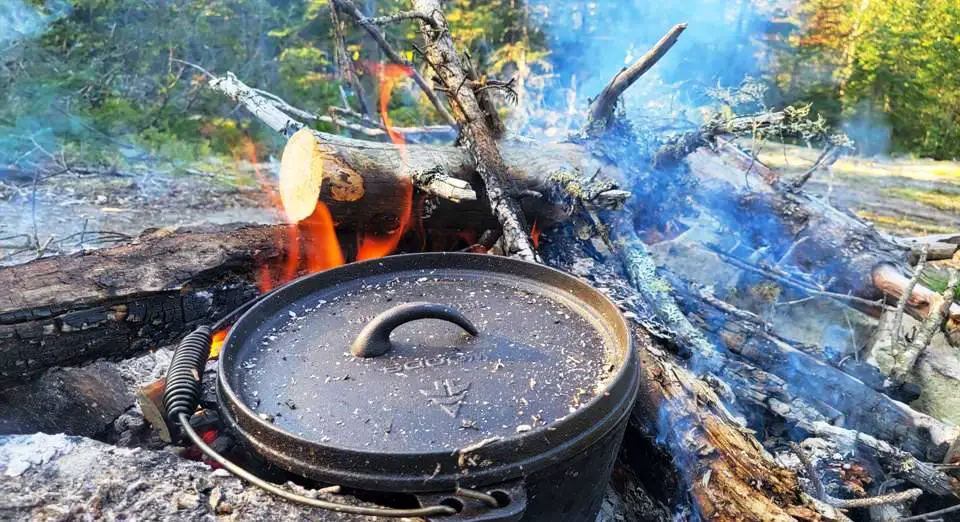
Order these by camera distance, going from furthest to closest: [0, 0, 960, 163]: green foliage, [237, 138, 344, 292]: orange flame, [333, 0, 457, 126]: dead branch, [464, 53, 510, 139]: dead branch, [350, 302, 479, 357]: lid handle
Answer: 1. [0, 0, 960, 163]: green foliage
2. [464, 53, 510, 139]: dead branch
3. [333, 0, 457, 126]: dead branch
4. [237, 138, 344, 292]: orange flame
5. [350, 302, 479, 357]: lid handle

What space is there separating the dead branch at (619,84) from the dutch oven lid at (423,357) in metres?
2.08

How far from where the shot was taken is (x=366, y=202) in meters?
3.49

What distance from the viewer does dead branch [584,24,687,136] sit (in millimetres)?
3973

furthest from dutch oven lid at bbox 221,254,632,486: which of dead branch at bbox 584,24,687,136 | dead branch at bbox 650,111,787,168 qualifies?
dead branch at bbox 584,24,687,136

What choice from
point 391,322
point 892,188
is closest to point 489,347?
point 391,322

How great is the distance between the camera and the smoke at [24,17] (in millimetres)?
7074

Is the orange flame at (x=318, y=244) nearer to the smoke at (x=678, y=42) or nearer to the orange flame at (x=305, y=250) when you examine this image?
the orange flame at (x=305, y=250)

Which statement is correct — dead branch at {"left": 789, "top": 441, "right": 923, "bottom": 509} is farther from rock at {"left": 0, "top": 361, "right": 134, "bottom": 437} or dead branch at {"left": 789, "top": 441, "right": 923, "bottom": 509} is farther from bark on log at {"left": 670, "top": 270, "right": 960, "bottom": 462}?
rock at {"left": 0, "top": 361, "right": 134, "bottom": 437}

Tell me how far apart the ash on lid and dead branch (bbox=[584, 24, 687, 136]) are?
216 centimetres

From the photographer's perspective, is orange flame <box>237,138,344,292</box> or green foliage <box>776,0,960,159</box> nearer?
orange flame <box>237,138,344,292</box>

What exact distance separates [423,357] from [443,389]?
0.17m

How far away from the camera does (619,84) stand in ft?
13.5

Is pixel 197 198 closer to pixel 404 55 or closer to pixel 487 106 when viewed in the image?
pixel 404 55

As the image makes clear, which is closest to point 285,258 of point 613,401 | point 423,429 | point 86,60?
point 423,429
